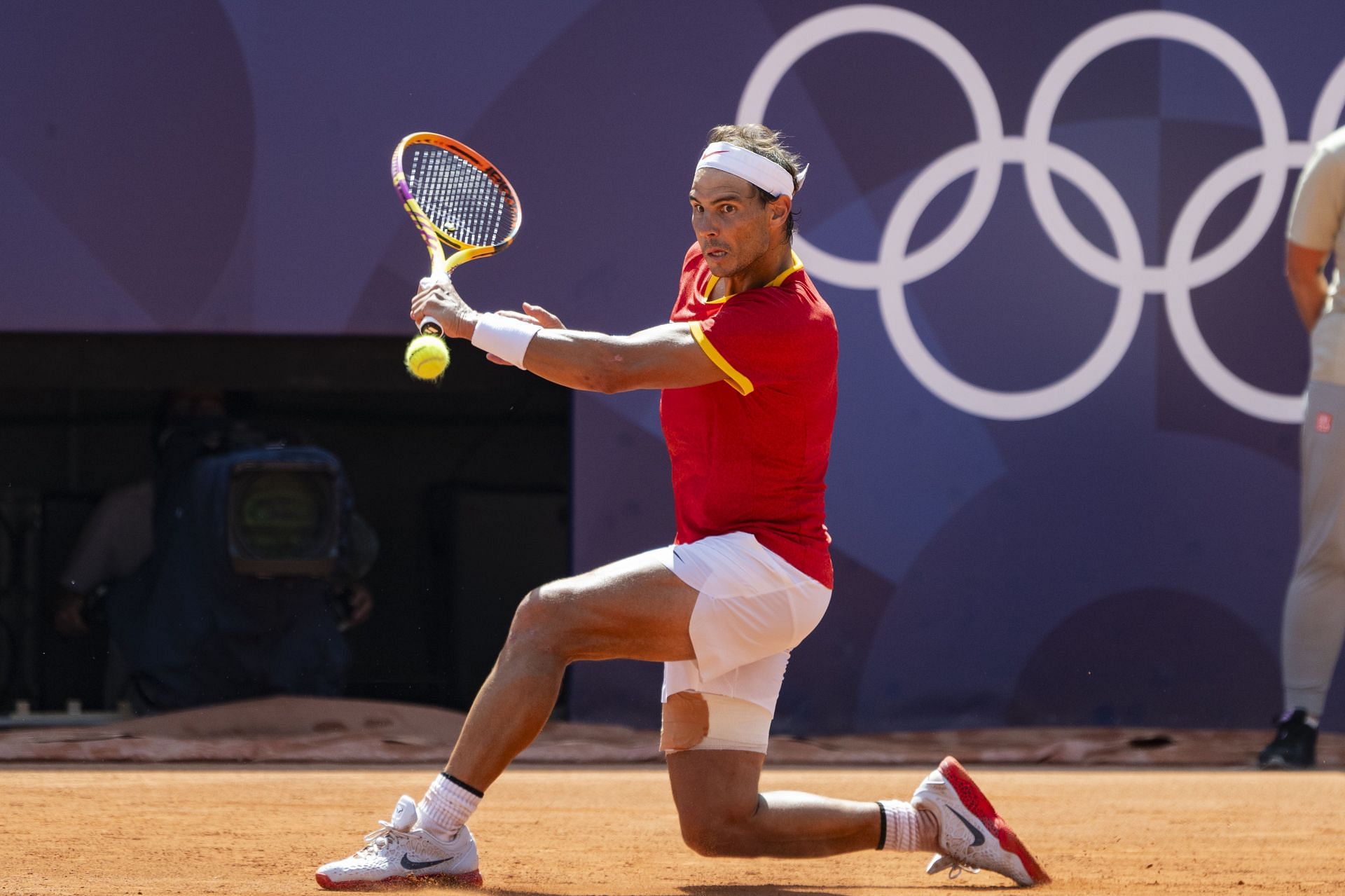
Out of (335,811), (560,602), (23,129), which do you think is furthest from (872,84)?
(560,602)

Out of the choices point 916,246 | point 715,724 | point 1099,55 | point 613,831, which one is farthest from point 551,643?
point 1099,55

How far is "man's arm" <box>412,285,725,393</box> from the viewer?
135 inches

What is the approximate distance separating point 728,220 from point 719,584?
0.74m

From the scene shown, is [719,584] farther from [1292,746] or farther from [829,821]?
[1292,746]

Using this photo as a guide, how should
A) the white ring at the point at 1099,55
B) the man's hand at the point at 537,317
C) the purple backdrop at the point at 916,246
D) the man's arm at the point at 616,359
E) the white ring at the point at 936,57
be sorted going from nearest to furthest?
the man's arm at the point at 616,359, the man's hand at the point at 537,317, the purple backdrop at the point at 916,246, the white ring at the point at 936,57, the white ring at the point at 1099,55

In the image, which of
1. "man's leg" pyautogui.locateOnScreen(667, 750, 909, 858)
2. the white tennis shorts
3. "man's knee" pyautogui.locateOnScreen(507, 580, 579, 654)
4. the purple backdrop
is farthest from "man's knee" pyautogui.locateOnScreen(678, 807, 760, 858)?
the purple backdrop

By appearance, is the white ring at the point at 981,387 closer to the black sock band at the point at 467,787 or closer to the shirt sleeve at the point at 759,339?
the shirt sleeve at the point at 759,339

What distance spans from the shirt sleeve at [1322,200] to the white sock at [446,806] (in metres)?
4.14

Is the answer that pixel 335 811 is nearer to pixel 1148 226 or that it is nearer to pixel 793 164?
pixel 793 164

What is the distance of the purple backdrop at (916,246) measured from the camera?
6.79m

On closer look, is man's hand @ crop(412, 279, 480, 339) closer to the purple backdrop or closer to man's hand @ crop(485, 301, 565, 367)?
man's hand @ crop(485, 301, 565, 367)

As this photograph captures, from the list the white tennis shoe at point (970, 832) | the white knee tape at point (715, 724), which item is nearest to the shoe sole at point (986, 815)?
the white tennis shoe at point (970, 832)

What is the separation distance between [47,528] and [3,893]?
4589 mm

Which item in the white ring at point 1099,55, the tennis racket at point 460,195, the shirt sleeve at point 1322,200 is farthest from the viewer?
the white ring at point 1099,55
